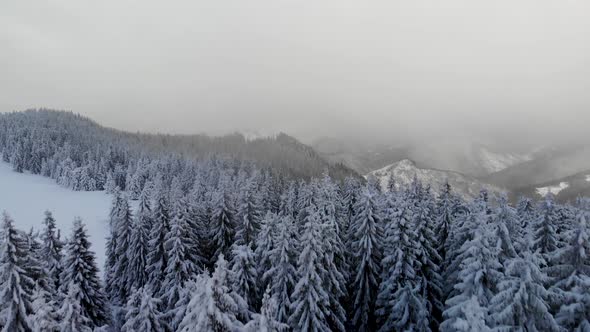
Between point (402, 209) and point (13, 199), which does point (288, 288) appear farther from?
point (13, 199)

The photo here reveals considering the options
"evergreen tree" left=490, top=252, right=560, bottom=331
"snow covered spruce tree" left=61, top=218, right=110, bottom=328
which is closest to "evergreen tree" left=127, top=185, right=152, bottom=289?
"snow covered spruce tree" left=61, top=218, right=110, bottom=328

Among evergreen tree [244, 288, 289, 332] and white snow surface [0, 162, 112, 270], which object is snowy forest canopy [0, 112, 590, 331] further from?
white snow surface [0, 162, 112, 270]

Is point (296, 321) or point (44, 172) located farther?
point (44, 172)

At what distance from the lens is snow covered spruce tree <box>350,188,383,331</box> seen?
3125 cm

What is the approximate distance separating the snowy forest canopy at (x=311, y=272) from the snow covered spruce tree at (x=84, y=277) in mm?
106

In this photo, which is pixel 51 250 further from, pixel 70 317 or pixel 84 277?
pixel 70 317

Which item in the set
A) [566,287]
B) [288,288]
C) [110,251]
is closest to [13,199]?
[110,251]

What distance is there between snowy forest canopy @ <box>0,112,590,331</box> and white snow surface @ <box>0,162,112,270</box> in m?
32.2

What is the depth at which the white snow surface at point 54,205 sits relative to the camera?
7806 cm

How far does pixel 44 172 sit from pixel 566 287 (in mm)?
163657

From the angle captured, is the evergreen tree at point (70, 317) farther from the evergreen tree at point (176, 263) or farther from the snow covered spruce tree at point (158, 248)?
the snow covered spruce tree at point (158, 248)

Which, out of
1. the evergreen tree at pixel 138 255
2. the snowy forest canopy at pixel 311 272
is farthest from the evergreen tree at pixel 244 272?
the evergreen tree at pixel 138 255

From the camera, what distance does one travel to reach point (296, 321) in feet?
79.4

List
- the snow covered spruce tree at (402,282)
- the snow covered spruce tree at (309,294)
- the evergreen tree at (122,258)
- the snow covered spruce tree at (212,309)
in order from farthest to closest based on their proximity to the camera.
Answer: the evergreen tree at (122,258) → the snow covered spruce tree at (402,282) → the snow covered spruce tree at (309,294) → the snow covered spruce tree at (212,309)
